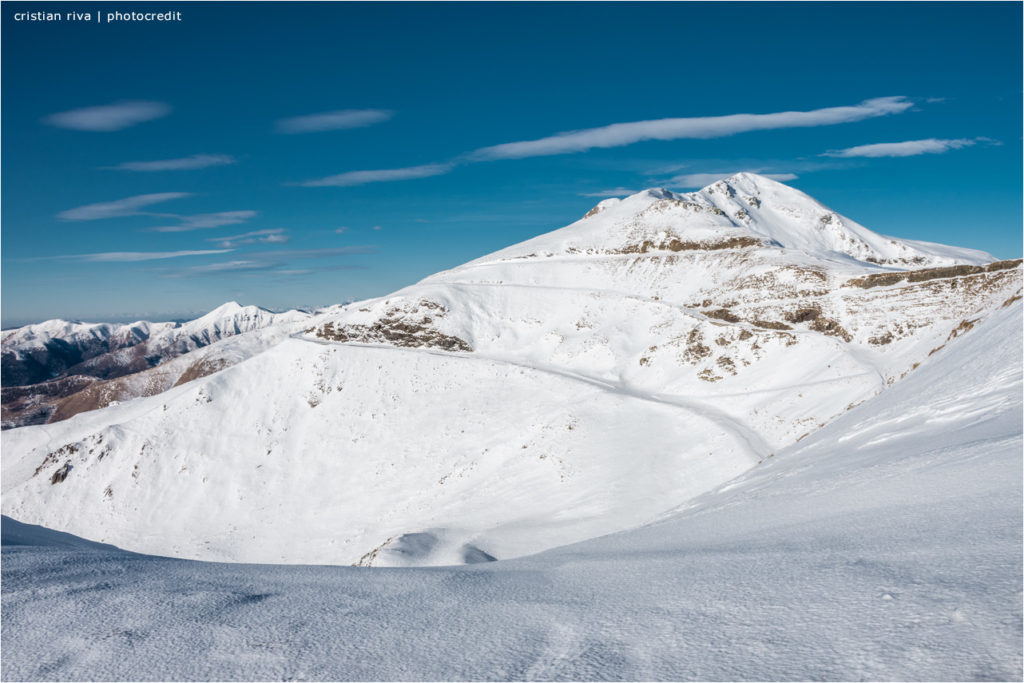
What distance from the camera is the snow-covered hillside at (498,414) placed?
3272 centimetres

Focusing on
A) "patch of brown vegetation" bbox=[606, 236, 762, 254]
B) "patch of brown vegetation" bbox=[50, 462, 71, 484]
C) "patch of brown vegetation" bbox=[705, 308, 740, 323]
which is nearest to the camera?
"patch of brown vegetation" bbox=[50, 462, 71, 484]

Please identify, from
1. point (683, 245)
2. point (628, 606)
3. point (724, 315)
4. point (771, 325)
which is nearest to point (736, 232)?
point (683, 245)

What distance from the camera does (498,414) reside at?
151 ft

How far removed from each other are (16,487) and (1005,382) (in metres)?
70.5

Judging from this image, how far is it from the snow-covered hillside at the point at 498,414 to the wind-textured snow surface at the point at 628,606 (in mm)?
20150

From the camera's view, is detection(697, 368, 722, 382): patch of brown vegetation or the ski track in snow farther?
detection(697, 368, 722, 382): patch of brown vegetation

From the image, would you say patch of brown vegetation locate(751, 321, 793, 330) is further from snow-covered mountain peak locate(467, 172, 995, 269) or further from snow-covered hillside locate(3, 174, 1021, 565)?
snow-covered mountain peak locate(467, 172, 995, 269)

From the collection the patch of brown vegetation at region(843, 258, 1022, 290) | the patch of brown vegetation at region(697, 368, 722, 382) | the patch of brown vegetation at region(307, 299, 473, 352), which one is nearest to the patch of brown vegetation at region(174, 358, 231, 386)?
the patch of brown vegetation at region(307, 299, 473, 352)

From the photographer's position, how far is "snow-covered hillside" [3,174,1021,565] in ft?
107

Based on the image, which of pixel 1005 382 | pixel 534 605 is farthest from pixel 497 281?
pixel 534 605

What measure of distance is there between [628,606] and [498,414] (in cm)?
4137

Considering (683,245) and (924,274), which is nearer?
(924,274)

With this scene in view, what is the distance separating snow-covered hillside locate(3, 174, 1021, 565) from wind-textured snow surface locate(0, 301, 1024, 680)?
2015cm

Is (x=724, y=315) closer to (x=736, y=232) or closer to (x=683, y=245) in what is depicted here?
(x=683, y=245)
